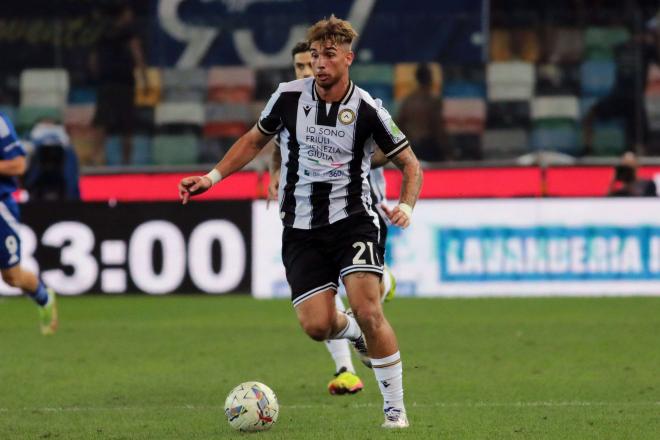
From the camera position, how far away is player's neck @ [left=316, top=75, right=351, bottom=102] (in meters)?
6.96

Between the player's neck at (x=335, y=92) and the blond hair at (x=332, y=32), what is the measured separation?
8.6 inches

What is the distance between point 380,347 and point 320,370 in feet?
9.87

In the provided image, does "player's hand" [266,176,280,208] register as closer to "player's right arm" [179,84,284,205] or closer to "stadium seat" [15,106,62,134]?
"player's right arm" [179,84,284,205]

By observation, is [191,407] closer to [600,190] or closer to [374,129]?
[374,129]

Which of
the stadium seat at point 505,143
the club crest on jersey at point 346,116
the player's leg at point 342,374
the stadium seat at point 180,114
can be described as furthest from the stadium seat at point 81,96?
the club crest on jersey at point 346,116

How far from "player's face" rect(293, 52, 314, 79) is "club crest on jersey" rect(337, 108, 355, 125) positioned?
5.86ft

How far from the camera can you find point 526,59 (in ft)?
63.2

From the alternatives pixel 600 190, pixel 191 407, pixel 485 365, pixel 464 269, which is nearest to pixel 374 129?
pixel 191 407

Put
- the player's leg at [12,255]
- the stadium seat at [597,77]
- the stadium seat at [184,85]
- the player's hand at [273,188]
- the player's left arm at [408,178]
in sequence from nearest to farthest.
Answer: the player's left arm at [408,178], the player's hand at [273,188], the player's leg at [12,255], the stadium seat at [597,77], the stadium seat at [184,85]

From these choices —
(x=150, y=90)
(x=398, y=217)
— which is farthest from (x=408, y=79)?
(x=398, y=217)

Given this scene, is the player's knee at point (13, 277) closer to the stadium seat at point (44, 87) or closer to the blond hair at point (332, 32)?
the blond hair at point (332, 32)

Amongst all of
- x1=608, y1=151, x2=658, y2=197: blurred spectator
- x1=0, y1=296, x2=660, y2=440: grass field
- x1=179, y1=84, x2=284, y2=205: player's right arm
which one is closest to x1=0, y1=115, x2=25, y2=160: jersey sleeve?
x1=0, y1=296, x2=660, y2=440: grass field

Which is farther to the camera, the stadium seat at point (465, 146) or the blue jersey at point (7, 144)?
the stadium seat at point (465, 146)

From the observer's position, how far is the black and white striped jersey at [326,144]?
698 cm
